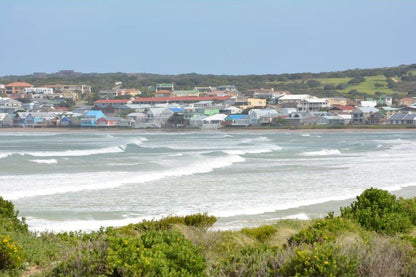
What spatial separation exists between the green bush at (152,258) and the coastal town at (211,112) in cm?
9028

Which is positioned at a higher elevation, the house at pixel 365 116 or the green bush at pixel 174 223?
the green bush at pixel 174 223

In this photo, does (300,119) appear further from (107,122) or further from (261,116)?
(107,122)

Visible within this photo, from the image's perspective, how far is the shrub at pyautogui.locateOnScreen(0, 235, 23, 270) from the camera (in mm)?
6859

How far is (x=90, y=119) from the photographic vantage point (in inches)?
4114

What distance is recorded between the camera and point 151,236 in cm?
695

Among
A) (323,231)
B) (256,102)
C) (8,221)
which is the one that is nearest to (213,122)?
(256,102)

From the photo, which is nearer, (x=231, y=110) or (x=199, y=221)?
(x=199, y=221)

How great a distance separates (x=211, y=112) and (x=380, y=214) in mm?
99634

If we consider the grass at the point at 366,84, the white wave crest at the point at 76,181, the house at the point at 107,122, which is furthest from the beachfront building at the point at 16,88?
the white wave crest at the point at 76,181

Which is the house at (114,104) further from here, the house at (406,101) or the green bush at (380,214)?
the green bush at (380,214)

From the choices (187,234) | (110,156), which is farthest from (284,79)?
(187,234)

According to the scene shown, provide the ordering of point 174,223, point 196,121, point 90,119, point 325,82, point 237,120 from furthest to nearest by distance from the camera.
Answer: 1. point 325,82
2. point 90,119
3. point 196,121
4. point 237,120
5. point 174,223

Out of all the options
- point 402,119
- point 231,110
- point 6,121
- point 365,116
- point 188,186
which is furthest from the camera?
point 231,110

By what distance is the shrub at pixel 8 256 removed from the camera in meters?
6.86
